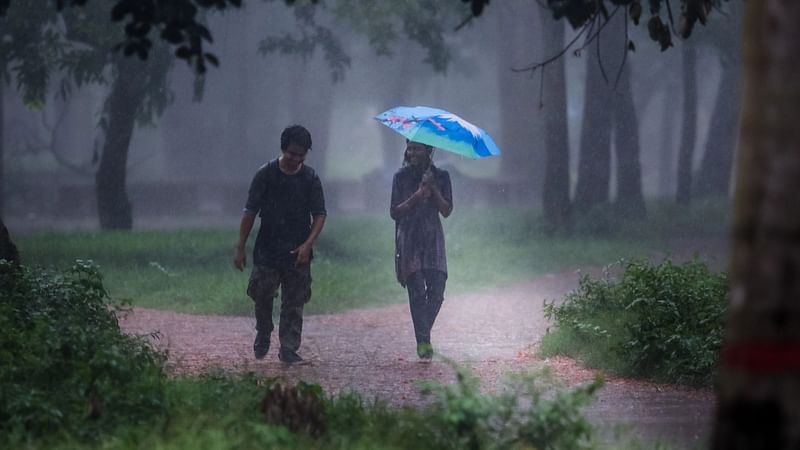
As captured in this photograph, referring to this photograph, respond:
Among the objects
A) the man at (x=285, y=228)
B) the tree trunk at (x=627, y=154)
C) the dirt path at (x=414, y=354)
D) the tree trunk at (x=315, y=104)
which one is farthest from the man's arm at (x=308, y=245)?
the tree trunk at (x=315, y=104)

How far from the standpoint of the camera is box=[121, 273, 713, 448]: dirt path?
8219mm

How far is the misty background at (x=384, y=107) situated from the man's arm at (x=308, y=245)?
39.6 ft

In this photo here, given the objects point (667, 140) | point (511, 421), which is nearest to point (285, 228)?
point (511, 421)

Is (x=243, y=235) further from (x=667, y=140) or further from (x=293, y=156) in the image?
(x=667, y=140)

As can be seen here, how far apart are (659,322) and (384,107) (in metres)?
47.1

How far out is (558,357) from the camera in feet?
35.5

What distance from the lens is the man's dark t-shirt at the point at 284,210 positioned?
10.2m

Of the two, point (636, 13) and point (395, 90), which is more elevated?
point (395, 90)

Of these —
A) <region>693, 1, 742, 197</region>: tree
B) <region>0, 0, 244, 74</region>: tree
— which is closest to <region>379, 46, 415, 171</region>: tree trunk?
<region>693, 1, 742, 197</region>: tree

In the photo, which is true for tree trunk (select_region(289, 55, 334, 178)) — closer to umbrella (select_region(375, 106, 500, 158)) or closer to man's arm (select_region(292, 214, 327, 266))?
umbrella (select_region(375, 106, 500, 158))

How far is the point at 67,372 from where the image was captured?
7.25 meters

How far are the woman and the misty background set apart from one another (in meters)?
11.3

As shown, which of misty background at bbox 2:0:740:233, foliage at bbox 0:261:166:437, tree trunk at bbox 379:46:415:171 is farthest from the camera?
tree trunk at bbox 379:46:415:171

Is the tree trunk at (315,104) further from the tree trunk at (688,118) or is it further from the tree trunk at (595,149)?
the tree trunk at (595,149)
